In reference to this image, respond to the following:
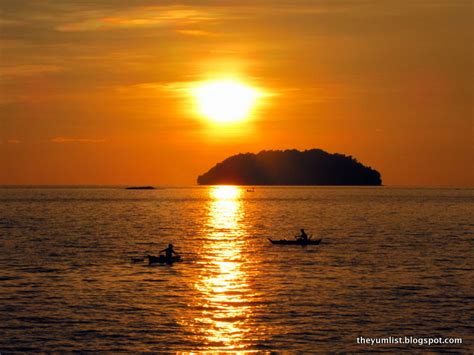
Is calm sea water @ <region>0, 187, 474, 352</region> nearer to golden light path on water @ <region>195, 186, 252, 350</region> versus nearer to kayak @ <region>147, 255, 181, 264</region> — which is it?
golden light path on water @ <region>195, 186, 252, 350</region>

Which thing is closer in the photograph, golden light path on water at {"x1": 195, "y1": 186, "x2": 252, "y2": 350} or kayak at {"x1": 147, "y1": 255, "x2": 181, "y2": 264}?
golden light path on water at {"x1": 195, "y1": 186, "x2": 252, "y2": 350}

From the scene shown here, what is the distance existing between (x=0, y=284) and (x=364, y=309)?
29.4 metres

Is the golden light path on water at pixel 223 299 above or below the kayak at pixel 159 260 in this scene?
below

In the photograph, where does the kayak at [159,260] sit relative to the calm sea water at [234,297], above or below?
above

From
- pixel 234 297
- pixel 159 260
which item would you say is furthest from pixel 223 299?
pixel 159 260

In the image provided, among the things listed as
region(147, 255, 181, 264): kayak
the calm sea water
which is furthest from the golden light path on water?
region(147, 255, 181, 264): kayak

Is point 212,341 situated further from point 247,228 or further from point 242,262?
point 247,228

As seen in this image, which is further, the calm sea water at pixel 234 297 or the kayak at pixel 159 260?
the kayak at pixel 159 260

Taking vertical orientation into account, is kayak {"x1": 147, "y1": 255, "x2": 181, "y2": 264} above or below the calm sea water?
above

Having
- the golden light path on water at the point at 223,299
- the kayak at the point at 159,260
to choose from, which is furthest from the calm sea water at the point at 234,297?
the kayak at the point at 159,260

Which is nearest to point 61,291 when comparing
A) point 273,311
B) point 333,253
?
point 273,311

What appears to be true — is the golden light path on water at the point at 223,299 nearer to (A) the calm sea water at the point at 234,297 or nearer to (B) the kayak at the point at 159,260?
(A) the calm sea water at the point at 234,297

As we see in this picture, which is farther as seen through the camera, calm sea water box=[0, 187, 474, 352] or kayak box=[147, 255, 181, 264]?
kayak box=[147, 255, 181, 264]

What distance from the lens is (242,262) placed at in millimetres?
71125
